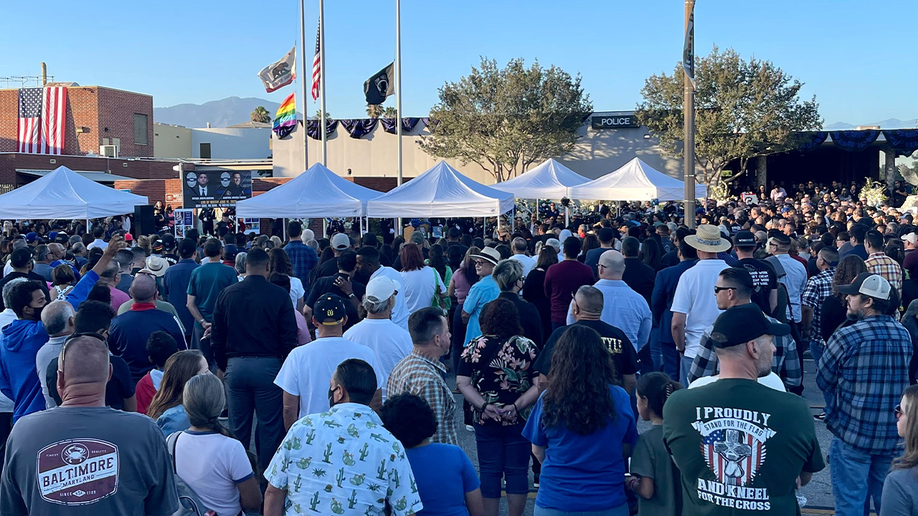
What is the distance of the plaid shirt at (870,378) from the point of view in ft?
13.9

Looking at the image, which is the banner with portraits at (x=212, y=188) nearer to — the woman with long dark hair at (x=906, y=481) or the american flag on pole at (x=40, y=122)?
the woman with long dark hair at (x=906, y=481)

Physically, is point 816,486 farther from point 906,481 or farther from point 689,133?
point 689,133

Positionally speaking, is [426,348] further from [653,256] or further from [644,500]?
[653,256]

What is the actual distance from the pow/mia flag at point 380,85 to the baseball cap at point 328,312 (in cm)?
2008

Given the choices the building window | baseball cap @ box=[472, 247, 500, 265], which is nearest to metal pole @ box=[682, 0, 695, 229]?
baseball cap @ box=[472, 247, 500, 265]

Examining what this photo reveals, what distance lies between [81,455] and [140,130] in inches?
2062

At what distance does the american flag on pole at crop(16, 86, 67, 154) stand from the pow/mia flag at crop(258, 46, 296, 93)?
30129 millimetres

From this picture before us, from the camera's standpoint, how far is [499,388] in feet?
14.6

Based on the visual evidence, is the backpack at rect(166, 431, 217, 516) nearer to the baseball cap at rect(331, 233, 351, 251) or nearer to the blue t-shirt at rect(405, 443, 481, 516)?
the blue t-shirt at rect(405, 443, 481, 516)

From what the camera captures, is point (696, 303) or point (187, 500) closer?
point (187, 500)

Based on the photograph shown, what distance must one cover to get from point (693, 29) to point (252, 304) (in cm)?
899

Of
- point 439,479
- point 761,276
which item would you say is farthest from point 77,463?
point 761,276

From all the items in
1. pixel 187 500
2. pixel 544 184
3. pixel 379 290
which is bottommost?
pixel 187 500

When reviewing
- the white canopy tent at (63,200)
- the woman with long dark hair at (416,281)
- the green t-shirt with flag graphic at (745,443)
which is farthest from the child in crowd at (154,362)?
the white canopy tent at (63,200)
